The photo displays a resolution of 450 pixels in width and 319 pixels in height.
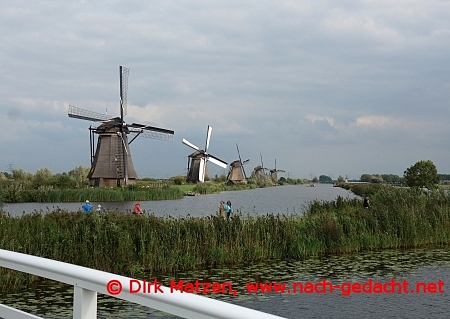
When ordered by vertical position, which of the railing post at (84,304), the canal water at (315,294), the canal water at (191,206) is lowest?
the canal water at (315,294)

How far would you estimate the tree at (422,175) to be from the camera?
43438 millimetres

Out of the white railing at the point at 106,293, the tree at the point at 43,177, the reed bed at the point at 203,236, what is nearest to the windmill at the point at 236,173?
the tree at the point at 43,177

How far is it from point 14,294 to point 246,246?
582cm

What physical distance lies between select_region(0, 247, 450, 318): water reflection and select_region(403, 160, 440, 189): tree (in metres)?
32.3

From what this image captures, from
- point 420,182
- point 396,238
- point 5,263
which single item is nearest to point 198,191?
point 420,182

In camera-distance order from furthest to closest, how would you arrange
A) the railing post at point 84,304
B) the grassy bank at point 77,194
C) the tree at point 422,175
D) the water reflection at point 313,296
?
the tree at point 422,175
the grassy bank at point 77,194
the water reflection at point 313,296
the railing post at point 84,304

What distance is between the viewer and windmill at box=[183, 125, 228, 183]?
230 ft

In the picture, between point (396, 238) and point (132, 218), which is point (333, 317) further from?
point (396, 238)

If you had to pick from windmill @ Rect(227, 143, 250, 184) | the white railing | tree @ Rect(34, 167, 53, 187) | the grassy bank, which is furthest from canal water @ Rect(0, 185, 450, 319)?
windmill @ Rect(227, 143, 250, 184)

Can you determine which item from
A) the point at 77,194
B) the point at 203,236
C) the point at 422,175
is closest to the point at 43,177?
the point at 77,194

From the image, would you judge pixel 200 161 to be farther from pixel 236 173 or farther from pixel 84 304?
pixel 84 304

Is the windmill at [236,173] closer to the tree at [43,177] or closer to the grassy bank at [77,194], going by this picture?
the tree at [43,177]

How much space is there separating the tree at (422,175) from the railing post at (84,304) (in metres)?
44.4

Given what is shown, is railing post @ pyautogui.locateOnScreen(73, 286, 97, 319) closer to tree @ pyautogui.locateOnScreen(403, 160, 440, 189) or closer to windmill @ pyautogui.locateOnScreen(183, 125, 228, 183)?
tree @ pyautogui.locateOnScreen(403, 160, 440, 189)
